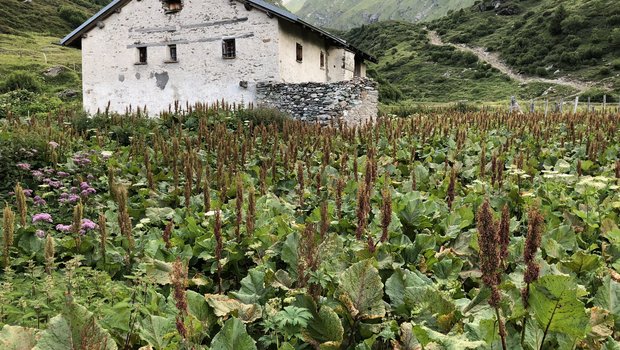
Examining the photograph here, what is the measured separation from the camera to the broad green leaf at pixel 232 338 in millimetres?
2160

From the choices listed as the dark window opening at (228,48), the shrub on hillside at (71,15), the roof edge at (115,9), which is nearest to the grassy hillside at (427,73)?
the roof edge at (115,9)

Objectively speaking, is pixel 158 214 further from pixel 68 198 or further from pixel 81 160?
pixel 81 160

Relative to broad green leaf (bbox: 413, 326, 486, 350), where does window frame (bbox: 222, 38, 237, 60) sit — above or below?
above

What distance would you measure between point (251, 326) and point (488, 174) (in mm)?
5592

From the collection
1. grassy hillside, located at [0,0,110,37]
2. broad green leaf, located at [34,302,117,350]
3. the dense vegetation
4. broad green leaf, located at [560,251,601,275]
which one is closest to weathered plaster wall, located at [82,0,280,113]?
the dense vegetation

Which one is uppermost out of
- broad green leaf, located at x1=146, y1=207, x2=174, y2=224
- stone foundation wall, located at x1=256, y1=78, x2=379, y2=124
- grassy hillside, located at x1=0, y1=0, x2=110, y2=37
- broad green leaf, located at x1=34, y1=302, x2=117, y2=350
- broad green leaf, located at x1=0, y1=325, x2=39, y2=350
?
grassy hillside, located at x1=0, y1=0, x2=110, y2=37

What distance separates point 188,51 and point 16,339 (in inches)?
909

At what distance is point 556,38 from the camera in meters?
64.6

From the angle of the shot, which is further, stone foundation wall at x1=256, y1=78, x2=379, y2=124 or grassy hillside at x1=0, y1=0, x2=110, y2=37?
grassy hillside at x1=0, y1=0, x2=110, y2=37

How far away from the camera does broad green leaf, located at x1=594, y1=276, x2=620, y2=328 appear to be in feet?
8.52

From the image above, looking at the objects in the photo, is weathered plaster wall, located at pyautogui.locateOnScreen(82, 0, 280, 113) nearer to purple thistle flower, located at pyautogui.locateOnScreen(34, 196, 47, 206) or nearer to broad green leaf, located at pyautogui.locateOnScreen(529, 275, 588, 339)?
purple thistle flower, located at pyautogui.locateOnScreen(34, 196, 47, 206)

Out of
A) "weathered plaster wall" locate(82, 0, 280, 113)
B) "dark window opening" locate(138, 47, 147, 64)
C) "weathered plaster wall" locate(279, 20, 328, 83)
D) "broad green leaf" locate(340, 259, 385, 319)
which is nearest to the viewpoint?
"broad green leaf" locate(340, 259, 385, 319)

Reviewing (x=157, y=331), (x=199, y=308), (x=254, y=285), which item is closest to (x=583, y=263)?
(x=254, y=285)

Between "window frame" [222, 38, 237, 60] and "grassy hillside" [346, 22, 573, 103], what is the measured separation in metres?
23.8
